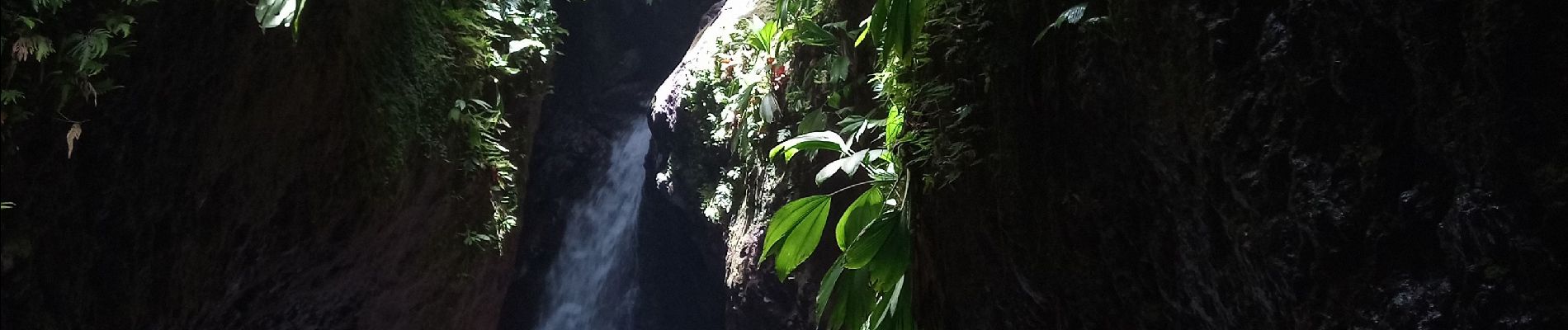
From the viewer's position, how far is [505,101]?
4.77 m

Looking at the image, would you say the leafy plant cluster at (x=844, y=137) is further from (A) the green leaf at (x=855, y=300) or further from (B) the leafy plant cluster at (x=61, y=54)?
(B) the leafy plant cluster at (x=61, y=54)

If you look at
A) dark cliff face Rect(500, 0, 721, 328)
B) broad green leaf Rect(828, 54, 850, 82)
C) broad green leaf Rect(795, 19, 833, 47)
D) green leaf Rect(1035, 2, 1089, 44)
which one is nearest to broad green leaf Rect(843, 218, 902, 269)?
green leaf Rect(1035, 2, 1089, 44)

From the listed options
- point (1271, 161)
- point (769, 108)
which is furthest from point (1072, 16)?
point (769, 108)

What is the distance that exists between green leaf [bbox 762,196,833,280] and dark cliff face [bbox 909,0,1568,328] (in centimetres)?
75

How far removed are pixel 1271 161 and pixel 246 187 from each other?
338cm

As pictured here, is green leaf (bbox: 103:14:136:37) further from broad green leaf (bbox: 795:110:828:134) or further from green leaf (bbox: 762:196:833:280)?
broad green leaf (bbox: 795:110:828:134)

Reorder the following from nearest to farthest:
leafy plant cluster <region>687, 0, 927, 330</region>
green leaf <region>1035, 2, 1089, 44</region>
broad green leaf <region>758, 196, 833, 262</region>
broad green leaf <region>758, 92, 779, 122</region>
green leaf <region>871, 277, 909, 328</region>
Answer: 1. green leaf <region>1035, 2, 1089, 44</region>
2. leafy plant cluster <region>687, 0, 927, 330</region>
3. green leaf <region>871, 277, 909, 328</region>
4. broad green leaf <region>758, 196, 833, 262</region>
5. broad green leaf <region>758, 92, 779, 122</region>

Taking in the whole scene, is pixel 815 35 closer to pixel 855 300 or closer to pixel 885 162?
pixel 885 162

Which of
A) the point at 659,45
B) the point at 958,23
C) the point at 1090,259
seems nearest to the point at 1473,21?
the point at 1090,259

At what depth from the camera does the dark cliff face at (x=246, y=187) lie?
8.18 feet

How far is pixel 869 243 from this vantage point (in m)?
Answer: 2.36

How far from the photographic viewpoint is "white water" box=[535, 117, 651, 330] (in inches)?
319

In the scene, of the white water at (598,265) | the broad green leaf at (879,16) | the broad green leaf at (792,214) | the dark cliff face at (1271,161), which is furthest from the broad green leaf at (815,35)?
the white water at (598,265)

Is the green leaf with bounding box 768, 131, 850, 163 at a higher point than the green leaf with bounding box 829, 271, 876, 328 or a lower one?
higher
